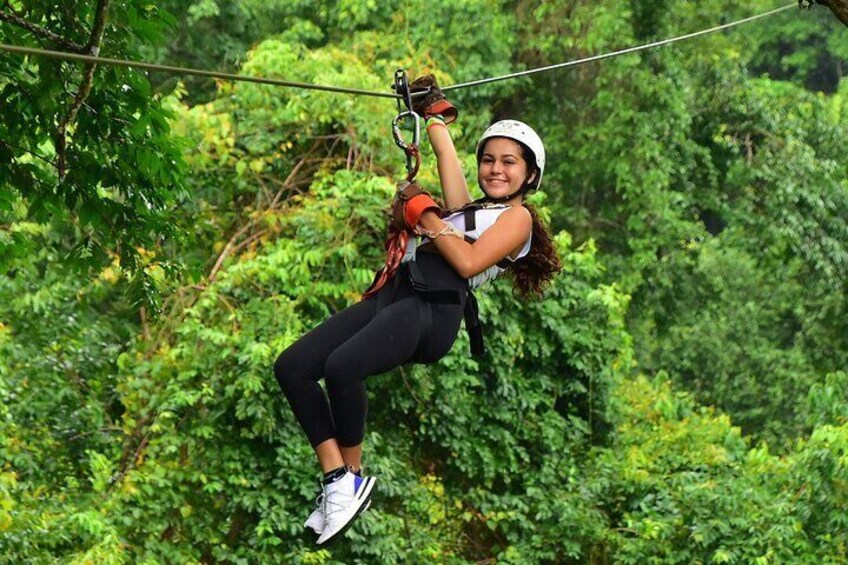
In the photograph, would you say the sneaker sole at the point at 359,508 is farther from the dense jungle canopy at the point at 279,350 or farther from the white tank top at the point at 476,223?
the dense jungle canopy at the point at 279,350

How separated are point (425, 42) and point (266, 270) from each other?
529 centimetres

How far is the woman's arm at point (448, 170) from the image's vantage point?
3.96 m

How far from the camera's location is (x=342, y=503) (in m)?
3.42

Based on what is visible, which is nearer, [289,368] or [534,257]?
[289,368]

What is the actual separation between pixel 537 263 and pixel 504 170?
0.32m

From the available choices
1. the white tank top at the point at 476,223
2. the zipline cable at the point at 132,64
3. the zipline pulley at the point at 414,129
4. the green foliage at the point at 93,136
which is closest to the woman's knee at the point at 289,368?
the white tank top at the point at 476,223

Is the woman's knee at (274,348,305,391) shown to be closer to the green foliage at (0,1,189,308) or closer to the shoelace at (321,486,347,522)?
the shoelace at (321,486,347,522)

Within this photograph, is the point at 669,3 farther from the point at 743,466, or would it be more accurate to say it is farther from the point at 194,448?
the point at 194,448

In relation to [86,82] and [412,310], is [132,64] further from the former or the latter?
[86,82]

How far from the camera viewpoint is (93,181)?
4652mm

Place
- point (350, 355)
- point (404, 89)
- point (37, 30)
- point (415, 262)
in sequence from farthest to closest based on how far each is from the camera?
point (37, 30), point (404, 89), point (415, 262), point (350, 355)

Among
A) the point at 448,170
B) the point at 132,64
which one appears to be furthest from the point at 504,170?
the point at 132,64

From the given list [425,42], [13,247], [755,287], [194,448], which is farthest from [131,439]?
[755,287]

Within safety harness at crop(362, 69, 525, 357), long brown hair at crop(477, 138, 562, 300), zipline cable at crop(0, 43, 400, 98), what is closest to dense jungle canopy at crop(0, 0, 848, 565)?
zipline cable at crop(0, 43, 400, 98)
